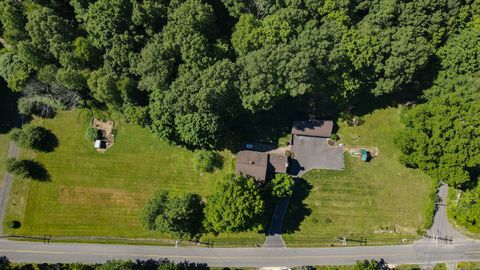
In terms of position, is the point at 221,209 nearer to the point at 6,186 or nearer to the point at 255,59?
the point at 255,59

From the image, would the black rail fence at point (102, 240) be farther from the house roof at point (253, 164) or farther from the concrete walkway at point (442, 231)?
the concrete walkway at point (442, 231)

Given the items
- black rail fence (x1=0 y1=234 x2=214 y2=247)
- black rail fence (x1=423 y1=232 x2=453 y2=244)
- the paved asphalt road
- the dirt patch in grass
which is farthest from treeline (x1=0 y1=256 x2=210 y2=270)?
black rail fence (x1=423 y1=232 x2=453 y2=244)

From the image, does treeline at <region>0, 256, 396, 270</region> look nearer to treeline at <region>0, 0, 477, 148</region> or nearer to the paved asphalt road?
the paved asphalt road

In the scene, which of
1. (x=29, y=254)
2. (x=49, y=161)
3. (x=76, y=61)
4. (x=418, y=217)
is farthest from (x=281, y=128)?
(x=29, y=254)

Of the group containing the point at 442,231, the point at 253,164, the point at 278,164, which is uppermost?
the point at 278,164

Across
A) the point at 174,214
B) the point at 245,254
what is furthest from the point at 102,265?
the point at 245,254
